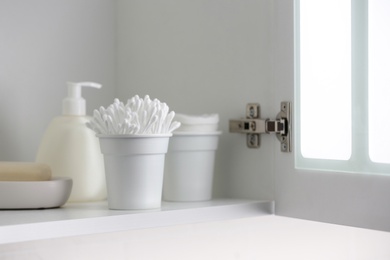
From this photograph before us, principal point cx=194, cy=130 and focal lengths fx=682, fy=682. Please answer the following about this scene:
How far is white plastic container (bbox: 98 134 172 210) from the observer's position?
877 mm

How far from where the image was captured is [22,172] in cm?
89

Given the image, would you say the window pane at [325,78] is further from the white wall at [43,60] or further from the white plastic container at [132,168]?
the white wall at [43,60]

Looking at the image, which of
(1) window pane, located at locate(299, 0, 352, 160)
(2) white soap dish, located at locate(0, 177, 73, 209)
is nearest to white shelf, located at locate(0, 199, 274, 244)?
(2) white soap dish, located at locate(0, 177, 73, 209)

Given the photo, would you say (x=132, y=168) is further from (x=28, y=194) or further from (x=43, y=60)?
(x=43, y=60)

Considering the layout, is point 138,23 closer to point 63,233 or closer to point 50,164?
point 50,164

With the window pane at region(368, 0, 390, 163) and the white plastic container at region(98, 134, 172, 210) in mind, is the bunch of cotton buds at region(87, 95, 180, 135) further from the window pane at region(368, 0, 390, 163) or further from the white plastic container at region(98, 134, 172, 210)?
the window pane at region(368, 0, 390, 163)

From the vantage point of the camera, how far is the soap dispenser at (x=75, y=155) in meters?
0.98

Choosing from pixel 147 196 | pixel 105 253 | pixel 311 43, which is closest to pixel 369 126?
pixel 311 43

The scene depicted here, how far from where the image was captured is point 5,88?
108 cm

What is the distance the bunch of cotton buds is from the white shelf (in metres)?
0.10

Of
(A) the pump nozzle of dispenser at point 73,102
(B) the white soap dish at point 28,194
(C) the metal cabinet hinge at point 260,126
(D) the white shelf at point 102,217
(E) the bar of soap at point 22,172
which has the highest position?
(A) the pump nozzle of dispenser at point 73,102

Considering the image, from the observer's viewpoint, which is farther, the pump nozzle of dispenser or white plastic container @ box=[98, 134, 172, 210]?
the pump nozzle of dispenser

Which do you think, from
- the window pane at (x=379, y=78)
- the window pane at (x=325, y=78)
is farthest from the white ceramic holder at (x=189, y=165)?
the window pane at (x=379, y=78)

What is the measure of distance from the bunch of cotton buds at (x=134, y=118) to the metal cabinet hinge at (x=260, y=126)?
0.46ft
